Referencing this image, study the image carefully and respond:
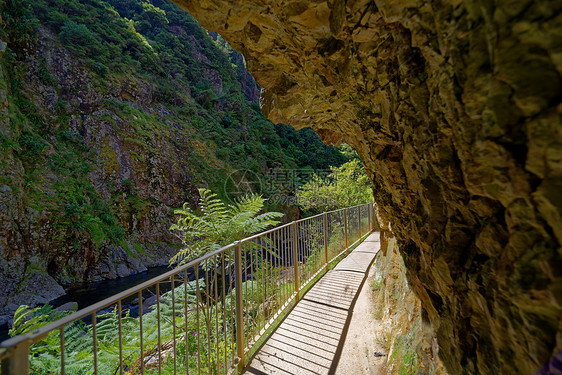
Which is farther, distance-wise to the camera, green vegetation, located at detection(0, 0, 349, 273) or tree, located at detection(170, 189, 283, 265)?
green vegetation, located at detection(0, 0, 349, 273)

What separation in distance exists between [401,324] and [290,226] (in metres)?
1.85

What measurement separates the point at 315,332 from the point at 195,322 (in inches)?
64.9

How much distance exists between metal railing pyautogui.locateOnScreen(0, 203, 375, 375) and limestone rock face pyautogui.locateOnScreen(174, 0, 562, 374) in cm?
158

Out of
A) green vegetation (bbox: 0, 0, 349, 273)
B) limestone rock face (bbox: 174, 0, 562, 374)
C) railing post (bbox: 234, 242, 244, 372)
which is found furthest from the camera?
green vegetation (bbox: 0, 0, 349, 273)

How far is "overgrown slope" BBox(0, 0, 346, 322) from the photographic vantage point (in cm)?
811

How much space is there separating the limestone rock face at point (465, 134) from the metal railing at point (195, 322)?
158 centimetres

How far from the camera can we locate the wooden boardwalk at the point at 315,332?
2.53 meters

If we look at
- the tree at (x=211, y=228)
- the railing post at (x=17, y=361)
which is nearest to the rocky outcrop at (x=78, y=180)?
the tree at (x=211, y=228)

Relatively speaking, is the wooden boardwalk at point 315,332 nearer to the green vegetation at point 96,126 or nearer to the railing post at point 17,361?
the railing post at point 17,361

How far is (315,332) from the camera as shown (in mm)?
3072

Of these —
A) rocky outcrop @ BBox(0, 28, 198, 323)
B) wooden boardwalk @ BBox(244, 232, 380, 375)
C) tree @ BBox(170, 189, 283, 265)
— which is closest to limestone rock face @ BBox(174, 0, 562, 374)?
wooden boardwalk @ BBox(244, 232, 380, 375)

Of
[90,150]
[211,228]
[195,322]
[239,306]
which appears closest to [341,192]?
[211,228]

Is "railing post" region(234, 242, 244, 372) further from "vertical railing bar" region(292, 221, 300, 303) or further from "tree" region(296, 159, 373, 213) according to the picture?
"tree" region(296, 159, 373, 213)

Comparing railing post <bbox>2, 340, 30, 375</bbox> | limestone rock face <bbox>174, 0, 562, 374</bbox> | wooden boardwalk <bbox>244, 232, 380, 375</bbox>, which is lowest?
wooden boardwalk <bbox>244, 232, 380, 375</bbox>
